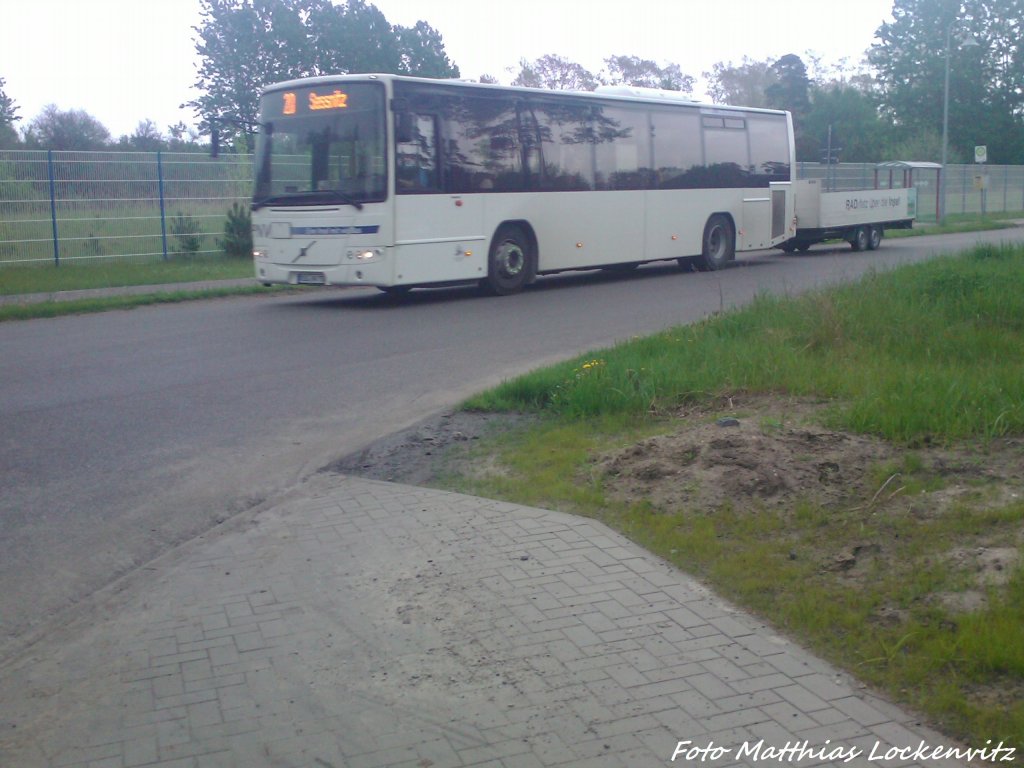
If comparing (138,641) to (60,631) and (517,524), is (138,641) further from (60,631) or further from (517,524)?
(517,524)

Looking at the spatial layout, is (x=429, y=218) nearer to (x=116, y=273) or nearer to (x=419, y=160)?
(x=419, y=160)

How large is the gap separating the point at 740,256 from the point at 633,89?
8.06 meters

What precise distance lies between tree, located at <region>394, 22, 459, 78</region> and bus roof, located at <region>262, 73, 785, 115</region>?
136 feet

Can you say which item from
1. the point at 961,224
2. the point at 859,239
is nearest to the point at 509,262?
the point at 859,239

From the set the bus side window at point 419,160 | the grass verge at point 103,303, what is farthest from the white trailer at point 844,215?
the grass verge at point 103,303

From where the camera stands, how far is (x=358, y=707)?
4.18m

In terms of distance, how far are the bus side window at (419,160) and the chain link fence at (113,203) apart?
992cm

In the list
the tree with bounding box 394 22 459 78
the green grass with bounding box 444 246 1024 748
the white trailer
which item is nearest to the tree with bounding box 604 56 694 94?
the tree with bounding box 394 22 459 78

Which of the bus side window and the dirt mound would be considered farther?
the bus side window

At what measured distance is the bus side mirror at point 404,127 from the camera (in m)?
16.0

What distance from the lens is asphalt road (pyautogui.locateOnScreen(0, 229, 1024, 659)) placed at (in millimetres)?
6359

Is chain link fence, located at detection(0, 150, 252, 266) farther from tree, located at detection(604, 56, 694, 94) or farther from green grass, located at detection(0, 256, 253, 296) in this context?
tree, located at detection(604, 56, 694, 94)

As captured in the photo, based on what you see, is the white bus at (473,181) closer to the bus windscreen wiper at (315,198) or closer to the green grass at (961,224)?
the bus windscreen wiper at (315,198)

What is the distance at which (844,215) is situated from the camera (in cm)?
2780
